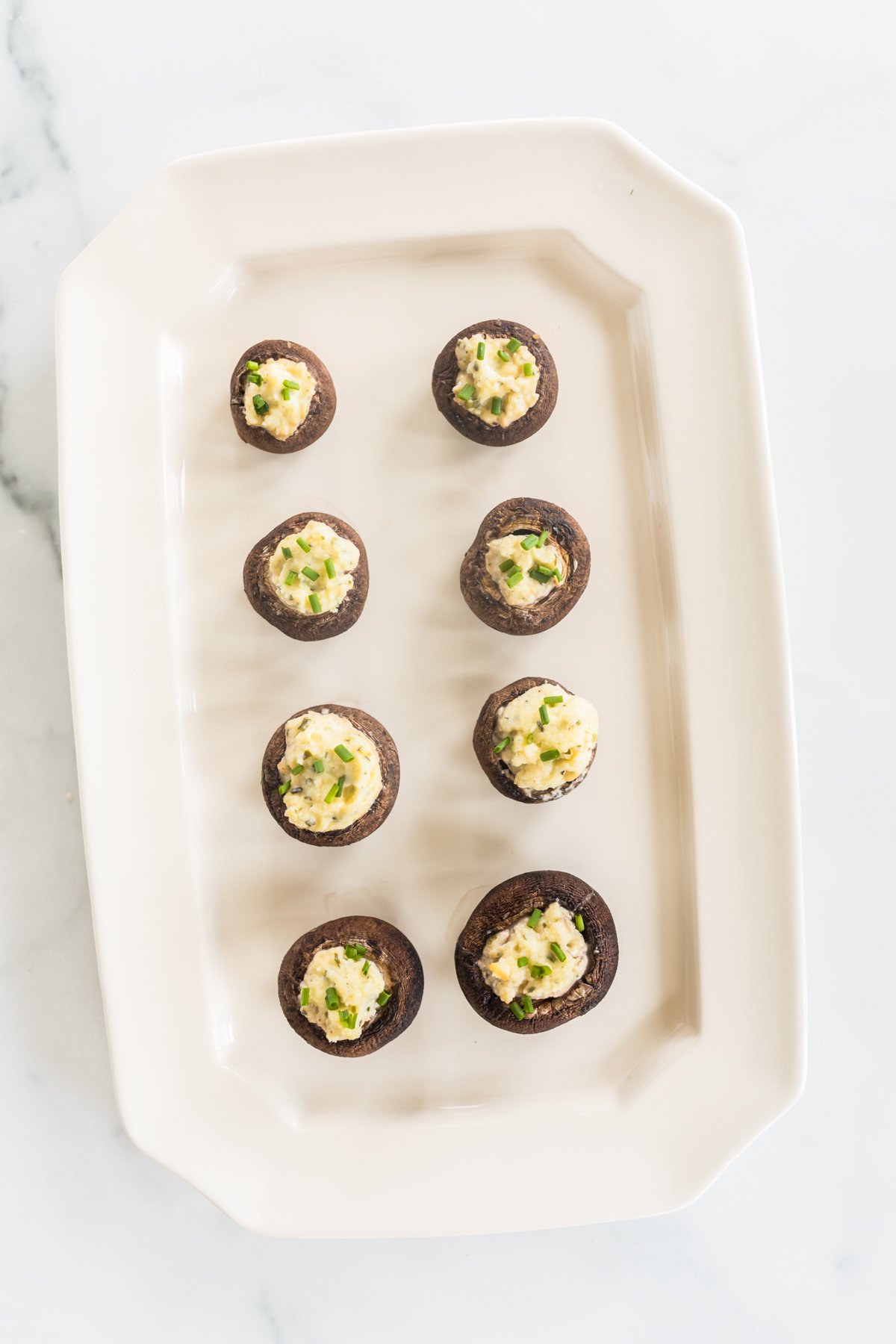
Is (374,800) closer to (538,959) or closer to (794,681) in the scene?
(538,959)

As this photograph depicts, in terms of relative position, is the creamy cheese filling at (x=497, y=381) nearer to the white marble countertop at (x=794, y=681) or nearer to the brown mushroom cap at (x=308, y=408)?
the brown mushroom cap at (x=308, y=408)

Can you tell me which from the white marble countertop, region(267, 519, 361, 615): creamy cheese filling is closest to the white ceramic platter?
region(267, 519, 361, 615): creamy cheese filling

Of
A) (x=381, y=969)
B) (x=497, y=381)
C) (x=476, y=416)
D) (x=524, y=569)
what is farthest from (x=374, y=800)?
(x=497, y=381)

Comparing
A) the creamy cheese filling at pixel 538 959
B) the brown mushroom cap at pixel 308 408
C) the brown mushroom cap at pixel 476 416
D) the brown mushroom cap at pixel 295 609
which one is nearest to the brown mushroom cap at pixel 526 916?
the creamy cheese filling at pixel 538 959

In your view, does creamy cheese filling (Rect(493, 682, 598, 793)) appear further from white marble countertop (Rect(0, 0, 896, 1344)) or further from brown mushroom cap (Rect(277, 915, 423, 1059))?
white marble countertop (Rect(0, 0, 896, 1344))

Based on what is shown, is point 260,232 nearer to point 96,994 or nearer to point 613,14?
point 613,14
